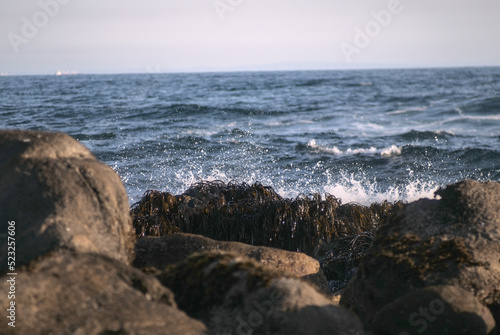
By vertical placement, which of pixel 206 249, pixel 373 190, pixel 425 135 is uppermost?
pixel 206 249

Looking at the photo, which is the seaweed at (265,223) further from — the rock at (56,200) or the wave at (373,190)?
the wave at (373,190)

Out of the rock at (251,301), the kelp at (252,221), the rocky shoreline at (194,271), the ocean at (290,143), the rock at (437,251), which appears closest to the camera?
the rocky shoreline at (194,271)

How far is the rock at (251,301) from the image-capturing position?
2307 mm

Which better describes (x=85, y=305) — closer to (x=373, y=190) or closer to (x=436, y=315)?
(x=436, y=315)

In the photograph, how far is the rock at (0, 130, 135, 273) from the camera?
105 inches

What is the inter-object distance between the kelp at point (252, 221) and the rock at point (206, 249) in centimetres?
162

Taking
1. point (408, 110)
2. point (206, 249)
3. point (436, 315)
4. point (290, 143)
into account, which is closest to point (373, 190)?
point (290, 143)

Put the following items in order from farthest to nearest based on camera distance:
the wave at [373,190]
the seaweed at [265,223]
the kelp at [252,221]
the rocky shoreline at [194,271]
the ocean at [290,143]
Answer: the ocean at [290,143] < the wave at [373,190] < the kelp at [252,221] < the seaweed at [265,223] < the rocky shoreline at [194,271]

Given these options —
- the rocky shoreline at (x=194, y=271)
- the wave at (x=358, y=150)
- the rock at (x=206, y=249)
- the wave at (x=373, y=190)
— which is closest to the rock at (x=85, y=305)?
the rocky shoreline at (x=194, y=271)

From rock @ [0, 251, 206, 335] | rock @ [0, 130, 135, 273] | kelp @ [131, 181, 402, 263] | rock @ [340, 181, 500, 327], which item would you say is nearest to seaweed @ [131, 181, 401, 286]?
kelp @ [131, 181, 402, 263]

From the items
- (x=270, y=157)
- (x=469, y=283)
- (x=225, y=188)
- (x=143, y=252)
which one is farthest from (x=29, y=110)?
(x=469, y=283)

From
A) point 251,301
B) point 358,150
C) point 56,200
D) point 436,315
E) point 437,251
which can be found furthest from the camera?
point 358,150

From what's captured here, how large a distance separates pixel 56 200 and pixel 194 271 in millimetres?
A: 841

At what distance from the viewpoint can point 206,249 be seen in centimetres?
386
